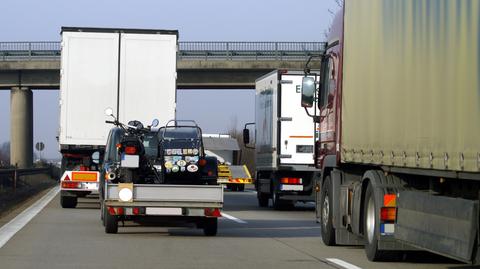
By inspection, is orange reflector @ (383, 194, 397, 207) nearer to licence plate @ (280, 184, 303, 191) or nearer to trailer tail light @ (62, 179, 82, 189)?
licence plate @ (280, 184, 303, 191)

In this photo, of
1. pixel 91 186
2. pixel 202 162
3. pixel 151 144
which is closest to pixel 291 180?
pixel 91 186

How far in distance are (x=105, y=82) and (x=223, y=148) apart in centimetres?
2345

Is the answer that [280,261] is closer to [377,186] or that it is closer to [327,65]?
[377,186]

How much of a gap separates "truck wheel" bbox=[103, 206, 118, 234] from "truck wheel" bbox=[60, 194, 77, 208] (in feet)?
27.8

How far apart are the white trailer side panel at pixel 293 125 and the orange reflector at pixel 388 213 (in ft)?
43.5

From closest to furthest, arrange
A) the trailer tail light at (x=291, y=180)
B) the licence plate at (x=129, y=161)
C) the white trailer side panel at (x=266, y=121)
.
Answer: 1. the licence plate at (x=129, y=161)
2. the trailer tail light at (x=291, y=180)
3. the white trailer side panel at (x=266, y=121)

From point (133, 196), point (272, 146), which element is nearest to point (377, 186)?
point (133, 196)

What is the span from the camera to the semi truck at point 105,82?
24.9 meters

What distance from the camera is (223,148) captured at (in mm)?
48312

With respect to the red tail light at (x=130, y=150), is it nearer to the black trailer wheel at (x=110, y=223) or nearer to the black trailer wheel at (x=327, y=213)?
the black trailer wheel at (x=110, y=223)

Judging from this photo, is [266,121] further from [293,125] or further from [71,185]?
[71,185]

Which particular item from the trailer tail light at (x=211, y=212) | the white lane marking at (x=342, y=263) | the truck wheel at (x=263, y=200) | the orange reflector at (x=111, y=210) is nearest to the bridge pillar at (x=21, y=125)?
the truck wheel at (x=263, y=200)

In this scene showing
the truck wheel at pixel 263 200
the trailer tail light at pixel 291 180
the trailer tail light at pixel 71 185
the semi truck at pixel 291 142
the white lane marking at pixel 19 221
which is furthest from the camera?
the truck wheel at pixel 263 200

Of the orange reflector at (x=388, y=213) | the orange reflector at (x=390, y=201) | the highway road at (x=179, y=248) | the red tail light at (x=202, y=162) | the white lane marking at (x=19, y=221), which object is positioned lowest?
the white lane marking at (x=19, y=221)
